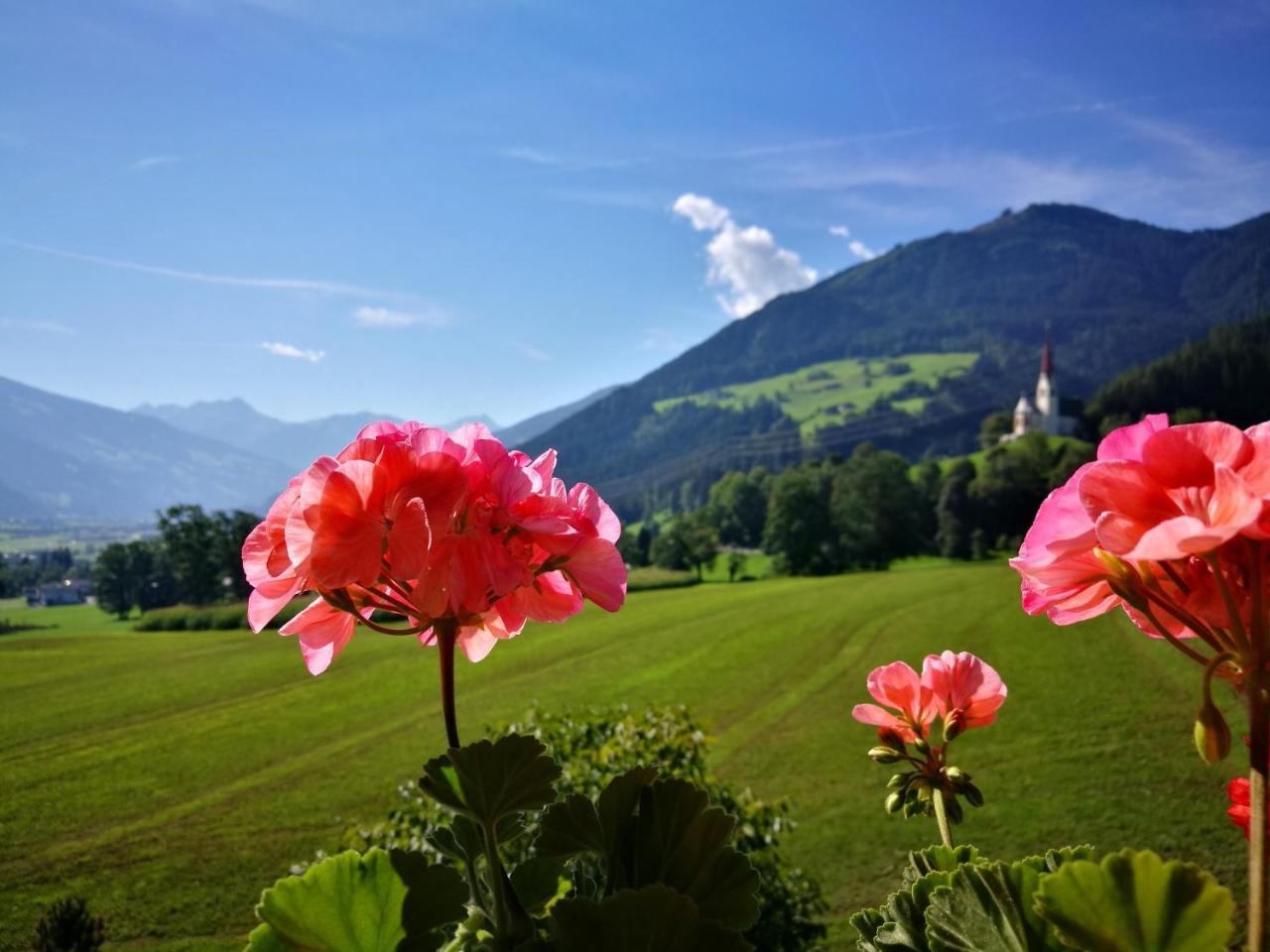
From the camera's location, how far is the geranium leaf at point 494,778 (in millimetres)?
447

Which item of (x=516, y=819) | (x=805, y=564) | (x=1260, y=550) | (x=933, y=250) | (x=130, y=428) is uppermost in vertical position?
(x=933, y=250)

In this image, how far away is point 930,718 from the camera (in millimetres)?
695

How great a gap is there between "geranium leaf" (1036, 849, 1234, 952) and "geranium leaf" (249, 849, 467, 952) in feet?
0.93

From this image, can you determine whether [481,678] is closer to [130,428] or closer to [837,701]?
[837,701]

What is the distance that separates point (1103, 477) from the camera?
40 cm

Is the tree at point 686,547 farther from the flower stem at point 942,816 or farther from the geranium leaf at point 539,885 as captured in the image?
the geranium leaf at point 539,885

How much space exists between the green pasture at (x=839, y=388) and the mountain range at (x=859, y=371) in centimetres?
44

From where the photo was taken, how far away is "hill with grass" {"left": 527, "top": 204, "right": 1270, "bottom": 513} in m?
86.1

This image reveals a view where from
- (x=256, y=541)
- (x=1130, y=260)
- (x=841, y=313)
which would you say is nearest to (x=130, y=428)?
(x=841, y=313)

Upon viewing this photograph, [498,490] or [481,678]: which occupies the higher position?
[498,490]

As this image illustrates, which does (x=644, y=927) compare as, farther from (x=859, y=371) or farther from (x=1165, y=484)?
(x=859, y=371)

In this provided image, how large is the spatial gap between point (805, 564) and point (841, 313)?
14969 centimetres

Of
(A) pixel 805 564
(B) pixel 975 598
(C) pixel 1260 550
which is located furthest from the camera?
(A) pixel 805 564

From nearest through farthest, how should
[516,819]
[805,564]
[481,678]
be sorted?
1. [516,819]
2. [481,678]
3. [805,564]
